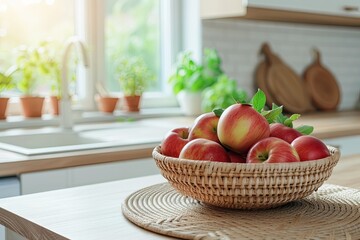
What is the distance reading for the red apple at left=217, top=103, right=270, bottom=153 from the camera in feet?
3.39

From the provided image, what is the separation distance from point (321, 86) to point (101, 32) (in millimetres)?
1635

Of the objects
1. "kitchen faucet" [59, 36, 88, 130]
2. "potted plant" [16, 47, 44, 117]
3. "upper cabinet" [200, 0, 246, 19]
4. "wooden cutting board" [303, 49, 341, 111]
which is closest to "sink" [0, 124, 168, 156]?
"kitchen faucet" [59, 36, 88, 130]

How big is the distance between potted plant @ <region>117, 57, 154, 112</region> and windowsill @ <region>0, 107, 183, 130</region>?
6 cm

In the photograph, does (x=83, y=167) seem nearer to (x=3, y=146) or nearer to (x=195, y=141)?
(x=3, y=146)

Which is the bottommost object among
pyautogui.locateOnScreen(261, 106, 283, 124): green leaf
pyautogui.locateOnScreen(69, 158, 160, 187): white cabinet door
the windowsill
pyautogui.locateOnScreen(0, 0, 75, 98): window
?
pyautogui.locateOnScreen(69, 158, 160, 187): white cabinet door

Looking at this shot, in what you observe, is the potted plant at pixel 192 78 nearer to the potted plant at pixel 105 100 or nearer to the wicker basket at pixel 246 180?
the potted plant at pixel 105 100

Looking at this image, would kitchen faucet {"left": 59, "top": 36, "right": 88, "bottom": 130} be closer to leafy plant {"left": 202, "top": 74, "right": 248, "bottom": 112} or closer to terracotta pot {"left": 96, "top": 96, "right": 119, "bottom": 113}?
terracotta pot {"left": 96, "top": 96, "right": 119, "bottom": 113}

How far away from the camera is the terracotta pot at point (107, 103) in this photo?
2.99 m

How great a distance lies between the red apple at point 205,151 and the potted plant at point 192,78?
6.96ft

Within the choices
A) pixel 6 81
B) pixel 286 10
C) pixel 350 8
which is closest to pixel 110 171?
pixel 6 81

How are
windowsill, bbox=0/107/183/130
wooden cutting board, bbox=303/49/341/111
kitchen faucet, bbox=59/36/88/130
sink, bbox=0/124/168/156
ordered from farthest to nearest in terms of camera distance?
wooden cutting board, bbox=303/49/341/111
windowsill, bbox=0/107/183/130
kitchen faucet, bbox=59/36/88/130
sink, bbox=0/124/168/156

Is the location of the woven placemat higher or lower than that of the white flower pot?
higher

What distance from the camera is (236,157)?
Answer: 1068 millimetres

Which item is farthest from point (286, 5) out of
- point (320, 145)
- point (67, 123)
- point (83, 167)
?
point (320, 145)
